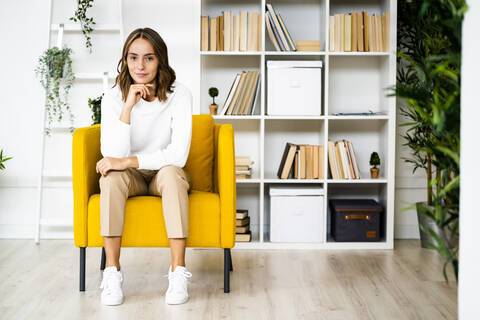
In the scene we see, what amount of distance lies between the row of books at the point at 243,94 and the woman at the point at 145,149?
2.57 ft

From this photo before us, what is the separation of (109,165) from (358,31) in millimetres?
1768

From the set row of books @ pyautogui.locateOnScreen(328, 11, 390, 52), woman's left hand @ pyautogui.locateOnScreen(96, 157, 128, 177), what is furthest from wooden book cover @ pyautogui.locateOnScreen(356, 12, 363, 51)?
woman's left hand @ pyautogui.locateOnScreen(96, 157, 128, 177)

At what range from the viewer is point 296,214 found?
3.23m

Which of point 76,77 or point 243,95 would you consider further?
point 76,77

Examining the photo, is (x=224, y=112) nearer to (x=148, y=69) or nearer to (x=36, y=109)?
(x=148, y=69)

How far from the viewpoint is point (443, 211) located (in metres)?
1.44

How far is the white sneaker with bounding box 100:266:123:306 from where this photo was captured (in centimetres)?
219

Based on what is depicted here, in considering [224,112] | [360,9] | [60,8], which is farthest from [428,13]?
[60,8]

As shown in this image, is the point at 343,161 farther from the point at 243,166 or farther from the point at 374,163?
the point at 243,166

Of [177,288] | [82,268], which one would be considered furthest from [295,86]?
[82,268]

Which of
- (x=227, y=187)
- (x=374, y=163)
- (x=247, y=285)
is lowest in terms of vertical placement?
(x=247, y=285)

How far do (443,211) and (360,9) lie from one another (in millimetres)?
2336

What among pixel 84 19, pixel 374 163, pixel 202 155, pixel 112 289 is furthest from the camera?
pixel 84 19

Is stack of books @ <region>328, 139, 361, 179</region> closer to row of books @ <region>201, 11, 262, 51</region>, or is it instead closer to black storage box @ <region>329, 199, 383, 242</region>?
black storage box @ <region>329, 199, 383, 242</region>
